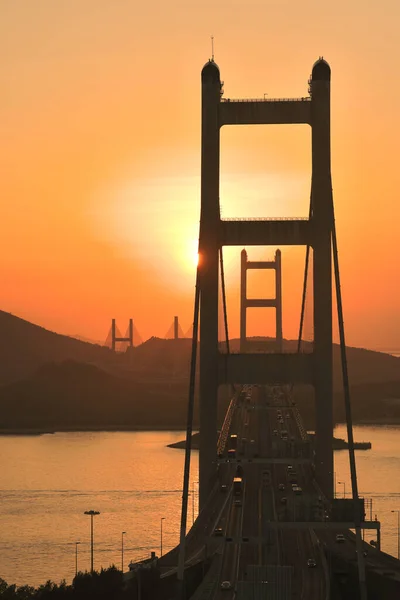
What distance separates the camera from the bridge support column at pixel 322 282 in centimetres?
3334

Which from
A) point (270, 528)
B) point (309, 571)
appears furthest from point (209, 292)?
point (309, 571)

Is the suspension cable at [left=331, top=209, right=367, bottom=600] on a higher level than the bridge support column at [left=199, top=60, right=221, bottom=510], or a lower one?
lower

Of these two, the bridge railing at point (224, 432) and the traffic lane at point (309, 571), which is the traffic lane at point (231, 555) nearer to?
the traffic lane at point (309, 571)

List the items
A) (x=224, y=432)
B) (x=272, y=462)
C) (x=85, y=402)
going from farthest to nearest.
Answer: (x=85, y=402)
(x=224, y=432)
(x=272, y=462)

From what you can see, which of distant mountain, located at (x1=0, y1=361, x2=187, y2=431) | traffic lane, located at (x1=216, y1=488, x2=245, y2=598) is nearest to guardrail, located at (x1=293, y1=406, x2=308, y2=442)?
traffic lane, located at (x1=216, y1=488, x2=245, y2=598)

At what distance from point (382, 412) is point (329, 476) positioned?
100 m

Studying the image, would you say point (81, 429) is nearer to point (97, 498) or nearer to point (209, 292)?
point (97, 498)

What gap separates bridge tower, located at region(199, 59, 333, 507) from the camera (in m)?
33.4

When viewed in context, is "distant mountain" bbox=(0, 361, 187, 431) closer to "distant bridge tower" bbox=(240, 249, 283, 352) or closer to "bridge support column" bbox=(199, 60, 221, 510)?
"distant bridge tower" bbox=(240, 249, 283, 352)

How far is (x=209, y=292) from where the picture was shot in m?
33.5

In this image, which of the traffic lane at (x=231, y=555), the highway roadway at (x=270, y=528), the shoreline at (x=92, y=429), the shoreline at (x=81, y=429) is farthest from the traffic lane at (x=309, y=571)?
the shoreline at (x=81, y=429)

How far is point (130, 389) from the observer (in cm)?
14425

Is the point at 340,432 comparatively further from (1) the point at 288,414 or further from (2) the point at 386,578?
(2) the point at 386,578

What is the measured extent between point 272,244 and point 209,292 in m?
2.07
